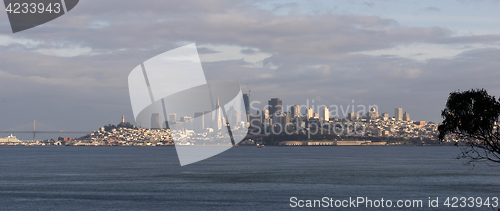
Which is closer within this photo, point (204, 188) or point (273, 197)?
point (273, 197)

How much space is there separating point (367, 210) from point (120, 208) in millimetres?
22094

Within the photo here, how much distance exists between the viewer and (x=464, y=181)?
7081 cm

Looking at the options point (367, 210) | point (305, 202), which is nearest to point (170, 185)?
point (305, 202)

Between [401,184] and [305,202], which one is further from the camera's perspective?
[401,184]

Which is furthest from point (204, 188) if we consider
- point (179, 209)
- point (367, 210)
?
point (367, 210)

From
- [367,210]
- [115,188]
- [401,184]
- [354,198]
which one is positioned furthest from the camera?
[401,184]

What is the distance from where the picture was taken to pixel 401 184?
64.9m

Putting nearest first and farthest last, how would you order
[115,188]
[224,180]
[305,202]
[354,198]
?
[305,202], [354,198], [115,188], [224,180]

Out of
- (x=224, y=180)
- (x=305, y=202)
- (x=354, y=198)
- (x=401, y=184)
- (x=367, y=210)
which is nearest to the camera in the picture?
(x=367, y=210)

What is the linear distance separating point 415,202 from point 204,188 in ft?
81.8

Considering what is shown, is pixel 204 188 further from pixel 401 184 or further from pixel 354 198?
pixel 401 184

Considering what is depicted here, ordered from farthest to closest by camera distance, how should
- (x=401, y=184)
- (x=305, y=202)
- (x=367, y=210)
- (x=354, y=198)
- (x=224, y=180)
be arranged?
(x=224, y=180) < (x=401, y=184) < (x=354, y=198) < (x=305, y=202) < (x=367, y=210)

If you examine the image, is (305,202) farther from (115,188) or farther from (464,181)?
(464,181)

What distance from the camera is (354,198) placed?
50062 mm
